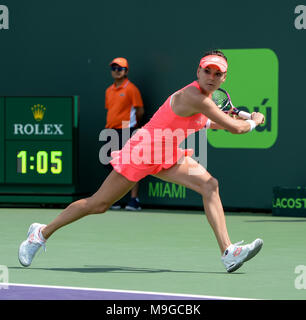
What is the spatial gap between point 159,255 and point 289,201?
363 cm

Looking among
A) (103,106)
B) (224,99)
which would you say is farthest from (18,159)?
(224,99)

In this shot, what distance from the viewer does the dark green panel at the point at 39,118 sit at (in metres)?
11.5

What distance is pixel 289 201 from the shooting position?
10.5 m

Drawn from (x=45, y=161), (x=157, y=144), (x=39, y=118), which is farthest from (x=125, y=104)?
(x=157, y=144)

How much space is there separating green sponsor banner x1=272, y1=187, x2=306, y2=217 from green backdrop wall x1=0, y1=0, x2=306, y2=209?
0.30 metres

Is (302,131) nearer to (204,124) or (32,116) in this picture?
(32,116)

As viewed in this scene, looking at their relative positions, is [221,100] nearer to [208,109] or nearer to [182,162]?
[182,162]

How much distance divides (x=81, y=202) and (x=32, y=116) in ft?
17.5

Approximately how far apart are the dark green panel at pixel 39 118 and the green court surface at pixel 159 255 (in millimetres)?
1169

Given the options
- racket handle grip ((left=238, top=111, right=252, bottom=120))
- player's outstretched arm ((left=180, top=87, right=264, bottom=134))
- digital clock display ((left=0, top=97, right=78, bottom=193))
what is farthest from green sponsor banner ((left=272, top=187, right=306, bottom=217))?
player's outstretched arm ((left=180, top=87, right=264, bottom=134))

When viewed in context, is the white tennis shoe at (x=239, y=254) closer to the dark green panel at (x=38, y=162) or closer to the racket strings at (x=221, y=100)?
the racket strings at (x=221, y=100)

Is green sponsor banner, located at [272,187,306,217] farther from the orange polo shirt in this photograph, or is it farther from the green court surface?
the orange polo shirt

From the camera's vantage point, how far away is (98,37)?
11.8 meters

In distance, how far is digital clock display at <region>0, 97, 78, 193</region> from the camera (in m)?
11.5
